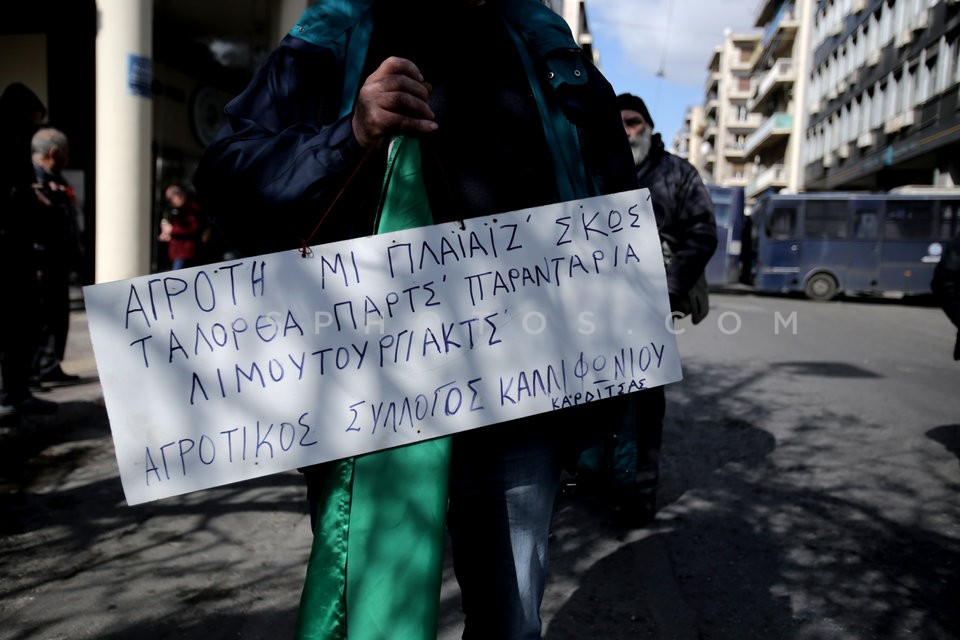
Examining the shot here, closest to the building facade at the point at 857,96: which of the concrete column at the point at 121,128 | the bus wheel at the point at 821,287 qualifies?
the bus wheel at the point at 821,287

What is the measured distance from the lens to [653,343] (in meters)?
1.59

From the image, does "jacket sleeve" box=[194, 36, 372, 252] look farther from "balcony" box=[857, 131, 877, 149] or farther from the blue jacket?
"balcony" box=[857, 131, 877, 149]

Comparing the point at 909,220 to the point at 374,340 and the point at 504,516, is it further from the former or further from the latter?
the point at 374,340

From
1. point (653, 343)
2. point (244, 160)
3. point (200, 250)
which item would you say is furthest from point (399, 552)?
point (200, 250)

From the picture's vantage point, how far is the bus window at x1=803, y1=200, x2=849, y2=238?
21.1 metres

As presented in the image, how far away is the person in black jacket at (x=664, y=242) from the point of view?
12.2ft

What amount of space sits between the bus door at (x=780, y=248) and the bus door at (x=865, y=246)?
4.47ft

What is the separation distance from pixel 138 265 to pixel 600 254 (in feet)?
26.2

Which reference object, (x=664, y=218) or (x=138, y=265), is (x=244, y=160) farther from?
(x=138, y=265)

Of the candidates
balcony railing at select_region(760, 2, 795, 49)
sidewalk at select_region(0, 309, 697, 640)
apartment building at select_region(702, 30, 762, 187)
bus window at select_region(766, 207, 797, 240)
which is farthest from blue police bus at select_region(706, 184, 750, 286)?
apartment building at select_region(702, 30, 762, 187)

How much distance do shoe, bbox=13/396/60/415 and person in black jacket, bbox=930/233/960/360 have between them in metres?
5.35

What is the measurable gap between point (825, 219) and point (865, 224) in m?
0.98

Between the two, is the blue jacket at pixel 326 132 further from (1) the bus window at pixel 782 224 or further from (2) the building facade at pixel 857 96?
(2) the building facade at pixel 857 96

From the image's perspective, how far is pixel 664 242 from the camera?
3.87 m
